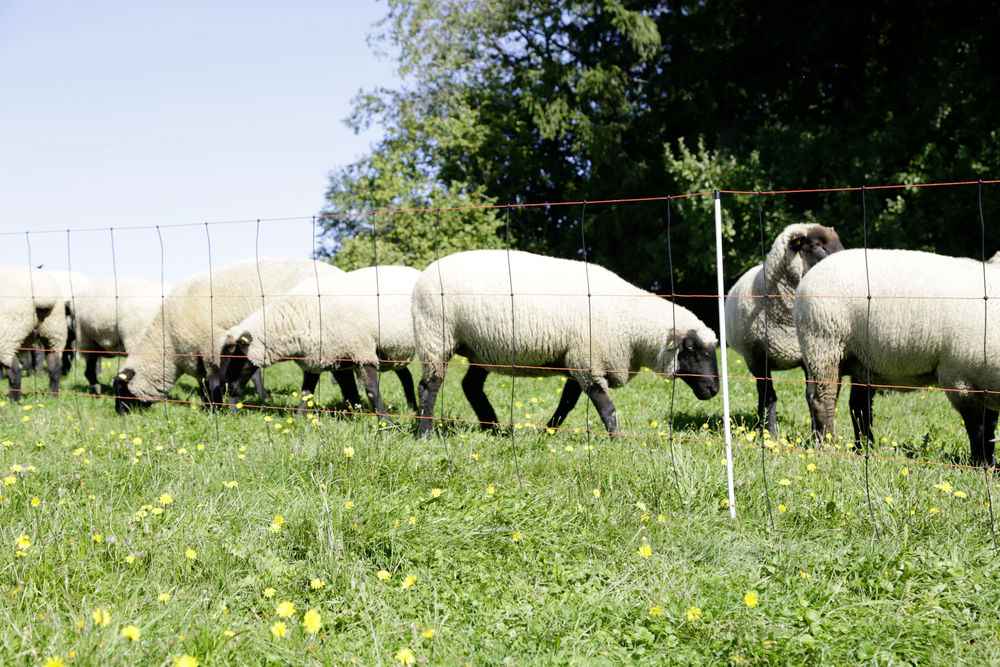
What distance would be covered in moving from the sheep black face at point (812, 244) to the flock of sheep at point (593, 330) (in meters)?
0.01

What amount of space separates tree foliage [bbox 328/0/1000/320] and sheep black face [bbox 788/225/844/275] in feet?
17.2

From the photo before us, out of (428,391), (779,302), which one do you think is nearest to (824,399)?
(779,302)

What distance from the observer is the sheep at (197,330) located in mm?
8344

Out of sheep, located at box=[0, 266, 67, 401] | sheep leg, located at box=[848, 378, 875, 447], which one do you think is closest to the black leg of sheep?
sheep leg, located at box=[848, 378, 875, 447]

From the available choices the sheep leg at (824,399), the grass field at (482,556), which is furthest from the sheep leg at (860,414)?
the grass field at (482,556)

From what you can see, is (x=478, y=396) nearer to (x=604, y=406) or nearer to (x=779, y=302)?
(x=604, y=406)

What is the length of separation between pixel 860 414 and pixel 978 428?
1028mm

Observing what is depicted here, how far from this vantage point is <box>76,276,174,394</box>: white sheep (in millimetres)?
10578

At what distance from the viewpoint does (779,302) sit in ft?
21.3

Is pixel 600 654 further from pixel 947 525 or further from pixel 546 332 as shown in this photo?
pixel 546 332

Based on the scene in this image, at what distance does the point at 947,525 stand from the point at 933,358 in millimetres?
1809

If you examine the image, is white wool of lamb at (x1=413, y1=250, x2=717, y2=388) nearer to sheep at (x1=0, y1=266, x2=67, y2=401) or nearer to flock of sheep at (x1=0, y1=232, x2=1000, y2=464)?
flock of sheep at (x1=0, y1=232, x2=1000, y2=464)

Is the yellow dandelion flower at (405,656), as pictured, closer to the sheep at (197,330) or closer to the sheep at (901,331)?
the sheep at (901,331)

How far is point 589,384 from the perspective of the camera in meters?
5.73
